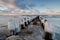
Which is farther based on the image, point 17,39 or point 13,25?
point 13,25

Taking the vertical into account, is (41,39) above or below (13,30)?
below

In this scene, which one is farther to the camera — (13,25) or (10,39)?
(13,25)

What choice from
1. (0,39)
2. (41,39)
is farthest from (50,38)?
(0,39)

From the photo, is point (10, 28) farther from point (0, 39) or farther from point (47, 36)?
point (47, 36)

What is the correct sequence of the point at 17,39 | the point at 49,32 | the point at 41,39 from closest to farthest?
1. the point at 17,39
2. the point at 49,32
3. the point at 41,39

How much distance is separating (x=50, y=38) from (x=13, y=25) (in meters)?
1.07

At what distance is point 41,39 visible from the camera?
3084 millimetres

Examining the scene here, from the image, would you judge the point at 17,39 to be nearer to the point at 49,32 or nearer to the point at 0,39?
the point at 49,32

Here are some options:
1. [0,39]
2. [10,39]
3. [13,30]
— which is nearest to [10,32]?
[13,30]

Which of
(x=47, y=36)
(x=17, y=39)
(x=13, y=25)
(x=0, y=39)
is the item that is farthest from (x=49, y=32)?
(x=0, y=39)

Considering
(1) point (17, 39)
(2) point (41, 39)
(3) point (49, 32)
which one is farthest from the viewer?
(2) point (41, 39)

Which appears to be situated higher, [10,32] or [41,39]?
[10,32]

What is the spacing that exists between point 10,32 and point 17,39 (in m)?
0.84

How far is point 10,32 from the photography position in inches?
123
